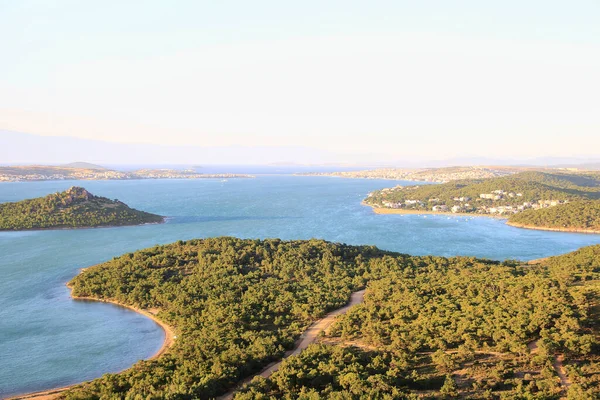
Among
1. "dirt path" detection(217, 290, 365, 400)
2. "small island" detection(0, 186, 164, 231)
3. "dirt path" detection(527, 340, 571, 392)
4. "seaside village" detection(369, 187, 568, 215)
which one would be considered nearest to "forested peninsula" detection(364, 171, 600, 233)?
"seaside village" detection(369, 187, 568, 215)

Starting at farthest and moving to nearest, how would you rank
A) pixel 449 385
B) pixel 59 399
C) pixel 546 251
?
pixel 546 251 < pixel 59 399 < pixel 449 385

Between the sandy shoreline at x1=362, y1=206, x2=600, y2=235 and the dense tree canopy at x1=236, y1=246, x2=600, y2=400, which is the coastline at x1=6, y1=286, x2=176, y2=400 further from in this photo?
the sandy shoreline at x1=362, y1=206, x2=600, y2=235

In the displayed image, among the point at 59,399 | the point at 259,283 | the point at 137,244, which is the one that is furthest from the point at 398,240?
the point at 59,399

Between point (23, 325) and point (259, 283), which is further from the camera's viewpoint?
point (259, 283)

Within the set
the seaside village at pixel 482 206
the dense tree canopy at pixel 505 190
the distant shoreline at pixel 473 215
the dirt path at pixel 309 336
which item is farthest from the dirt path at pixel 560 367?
the dense tree canopy at pixel 505 190

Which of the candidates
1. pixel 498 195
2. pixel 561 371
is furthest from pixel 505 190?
pixel 561 371

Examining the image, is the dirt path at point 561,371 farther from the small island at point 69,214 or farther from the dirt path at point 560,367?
the small island at point 69,214

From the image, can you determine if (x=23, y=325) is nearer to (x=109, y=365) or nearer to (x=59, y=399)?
(x=109, y=365)
